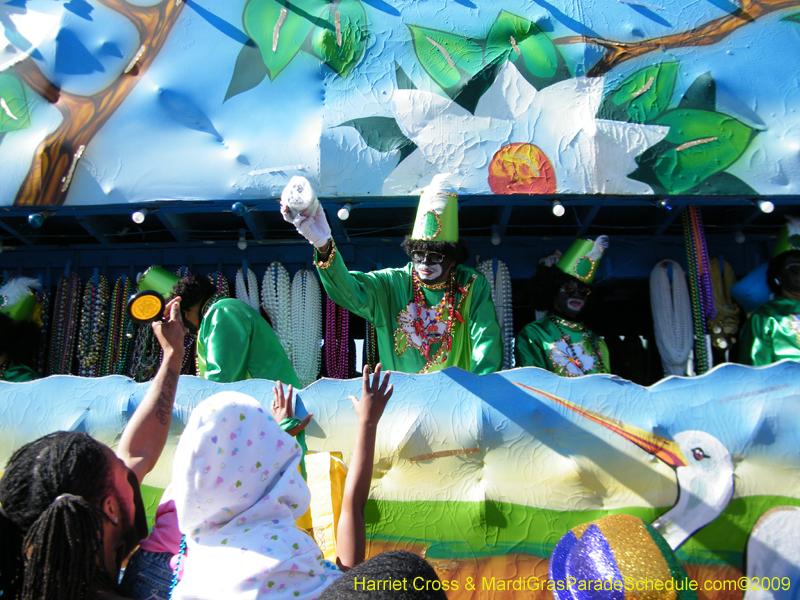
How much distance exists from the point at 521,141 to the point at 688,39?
116 cm

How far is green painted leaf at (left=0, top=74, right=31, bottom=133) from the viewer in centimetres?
351

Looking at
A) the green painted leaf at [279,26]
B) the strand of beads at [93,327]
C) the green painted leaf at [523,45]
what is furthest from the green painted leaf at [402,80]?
the strand of beads at [93,327]

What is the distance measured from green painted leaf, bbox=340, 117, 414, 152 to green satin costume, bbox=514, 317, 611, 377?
1.25 metres

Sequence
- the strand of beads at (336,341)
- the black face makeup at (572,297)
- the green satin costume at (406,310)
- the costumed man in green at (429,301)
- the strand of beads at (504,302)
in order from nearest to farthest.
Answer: the green satin costume at (406,310) → the costumed man in green at (429,301) → the black face makeup at (572,297) → the strand of beads at (504,302) → the strand of beads at (336,341)

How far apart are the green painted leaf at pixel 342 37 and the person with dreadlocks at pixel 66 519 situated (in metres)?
2.77

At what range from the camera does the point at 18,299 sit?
12.3 feet

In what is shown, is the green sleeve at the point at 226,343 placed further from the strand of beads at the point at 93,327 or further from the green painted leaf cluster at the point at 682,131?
the green painted leaf cluster at the point at 682,131

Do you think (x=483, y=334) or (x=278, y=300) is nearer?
(x=483, y=334)

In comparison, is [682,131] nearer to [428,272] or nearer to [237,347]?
[428,272]

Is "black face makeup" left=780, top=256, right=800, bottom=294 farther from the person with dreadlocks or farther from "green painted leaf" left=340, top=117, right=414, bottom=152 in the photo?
the person with dreadlocks

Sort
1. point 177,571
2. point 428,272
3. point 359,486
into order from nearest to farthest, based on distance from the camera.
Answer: point 177,571, point 359,486, point 428,272

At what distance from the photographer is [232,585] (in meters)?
1.02

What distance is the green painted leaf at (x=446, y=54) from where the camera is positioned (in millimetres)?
3432

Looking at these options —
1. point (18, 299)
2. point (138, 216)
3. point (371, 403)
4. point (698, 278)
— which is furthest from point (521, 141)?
point (18, 299)
